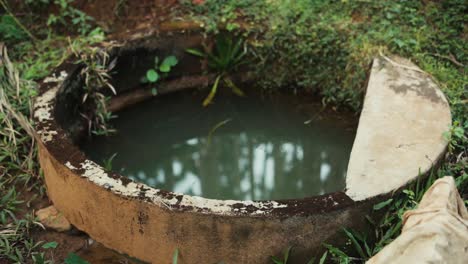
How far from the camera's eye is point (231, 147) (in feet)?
14.3

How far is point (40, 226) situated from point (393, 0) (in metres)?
3.06

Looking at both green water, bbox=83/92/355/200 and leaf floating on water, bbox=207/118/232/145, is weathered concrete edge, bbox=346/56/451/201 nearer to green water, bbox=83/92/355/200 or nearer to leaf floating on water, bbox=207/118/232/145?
green water, bbox=83/92/355/200

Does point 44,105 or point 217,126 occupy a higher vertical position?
point 44,105

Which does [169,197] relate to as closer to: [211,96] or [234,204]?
[234,204]

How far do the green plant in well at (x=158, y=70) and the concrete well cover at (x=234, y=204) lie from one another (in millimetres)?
1140

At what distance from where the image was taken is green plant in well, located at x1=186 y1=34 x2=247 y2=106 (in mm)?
4754

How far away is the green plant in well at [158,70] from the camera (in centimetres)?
468

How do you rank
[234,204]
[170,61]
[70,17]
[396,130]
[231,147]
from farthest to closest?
[70,17] < [170,61] < [231,147] < [396,130] < [234,204]

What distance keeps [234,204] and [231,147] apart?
1.42 m

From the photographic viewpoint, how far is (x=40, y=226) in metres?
3.55

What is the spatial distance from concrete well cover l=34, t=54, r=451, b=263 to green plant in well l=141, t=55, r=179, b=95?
1.14 metres

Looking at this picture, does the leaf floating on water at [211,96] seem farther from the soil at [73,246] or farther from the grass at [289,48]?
the soil at [73,246]

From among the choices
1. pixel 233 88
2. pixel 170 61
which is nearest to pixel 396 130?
pixel 233 88

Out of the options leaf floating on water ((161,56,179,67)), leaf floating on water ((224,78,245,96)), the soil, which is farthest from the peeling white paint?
leaf floating on water ((224,78,245,96))
